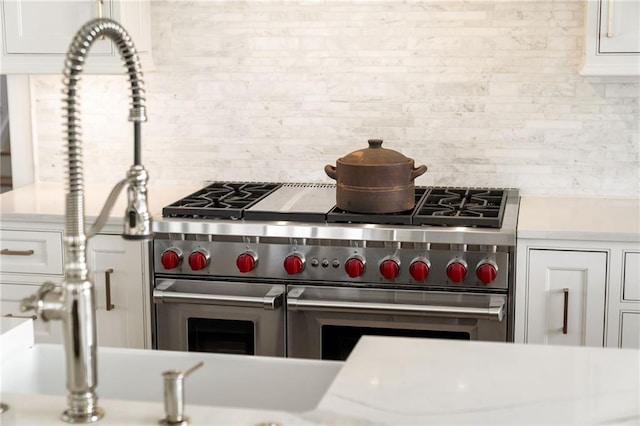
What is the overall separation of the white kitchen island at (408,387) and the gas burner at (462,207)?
54.5 inches

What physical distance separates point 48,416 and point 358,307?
189 centimetres

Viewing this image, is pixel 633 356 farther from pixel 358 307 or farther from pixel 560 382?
pixel 358 307

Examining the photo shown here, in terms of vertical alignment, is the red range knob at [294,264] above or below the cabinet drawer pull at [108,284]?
above

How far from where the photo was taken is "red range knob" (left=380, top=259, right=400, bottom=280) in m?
Result: 3.39

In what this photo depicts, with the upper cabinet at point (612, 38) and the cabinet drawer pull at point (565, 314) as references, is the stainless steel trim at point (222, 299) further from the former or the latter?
the upper cabinet at point (612, 38)

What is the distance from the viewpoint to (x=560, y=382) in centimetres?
181

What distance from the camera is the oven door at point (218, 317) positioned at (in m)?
3.52

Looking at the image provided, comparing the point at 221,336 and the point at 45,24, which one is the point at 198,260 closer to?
the point at 221,336

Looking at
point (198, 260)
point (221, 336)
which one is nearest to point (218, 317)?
point (221, 336)

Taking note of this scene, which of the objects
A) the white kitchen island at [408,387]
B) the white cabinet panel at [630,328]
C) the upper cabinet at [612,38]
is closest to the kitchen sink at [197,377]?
the white kitchen island at [408,387]

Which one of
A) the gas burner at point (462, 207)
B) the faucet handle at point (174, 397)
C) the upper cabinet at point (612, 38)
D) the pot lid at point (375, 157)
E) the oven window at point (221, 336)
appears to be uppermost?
the upper cabinet at point (612, 38)

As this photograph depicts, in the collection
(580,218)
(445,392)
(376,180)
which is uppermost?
(376,180)

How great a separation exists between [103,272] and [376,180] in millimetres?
1138

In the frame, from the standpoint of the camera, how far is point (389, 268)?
11.1 ft
